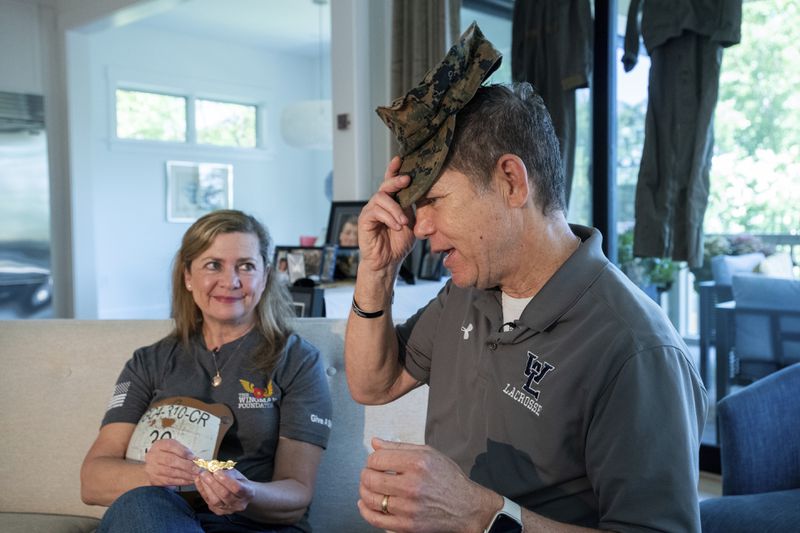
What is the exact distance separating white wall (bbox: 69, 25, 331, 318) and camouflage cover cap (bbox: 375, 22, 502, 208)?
248 inches

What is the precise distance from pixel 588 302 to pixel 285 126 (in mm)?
5541

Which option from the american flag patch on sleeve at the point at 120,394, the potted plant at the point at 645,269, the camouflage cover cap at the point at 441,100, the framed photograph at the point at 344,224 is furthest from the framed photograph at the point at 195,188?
the camouflage cover cap at the point at 441,100

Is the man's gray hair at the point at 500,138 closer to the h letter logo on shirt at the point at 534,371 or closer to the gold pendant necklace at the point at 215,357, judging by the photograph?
the h letter logo on shirt at the point at 534,371

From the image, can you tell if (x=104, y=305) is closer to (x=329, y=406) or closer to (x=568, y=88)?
(x=568, y=88)

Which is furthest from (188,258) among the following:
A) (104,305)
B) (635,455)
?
(104,305)

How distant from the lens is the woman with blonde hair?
1562 mm

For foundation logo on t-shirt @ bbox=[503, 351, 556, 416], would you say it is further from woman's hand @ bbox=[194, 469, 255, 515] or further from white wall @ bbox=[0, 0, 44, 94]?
white wall @ bbox=[0, 0, 44, 94]

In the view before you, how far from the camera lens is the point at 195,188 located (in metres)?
8.33

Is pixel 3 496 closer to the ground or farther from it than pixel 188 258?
closer to the ground

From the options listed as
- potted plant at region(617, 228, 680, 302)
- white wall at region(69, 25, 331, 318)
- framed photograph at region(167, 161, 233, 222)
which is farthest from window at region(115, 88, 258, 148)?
potted plant at region(617, 228, 680, 302)

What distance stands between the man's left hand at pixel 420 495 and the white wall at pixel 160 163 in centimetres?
655

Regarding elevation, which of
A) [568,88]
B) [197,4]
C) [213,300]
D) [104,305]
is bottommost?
[104,305]

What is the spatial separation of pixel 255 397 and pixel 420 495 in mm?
934

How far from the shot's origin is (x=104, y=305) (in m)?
7.75
